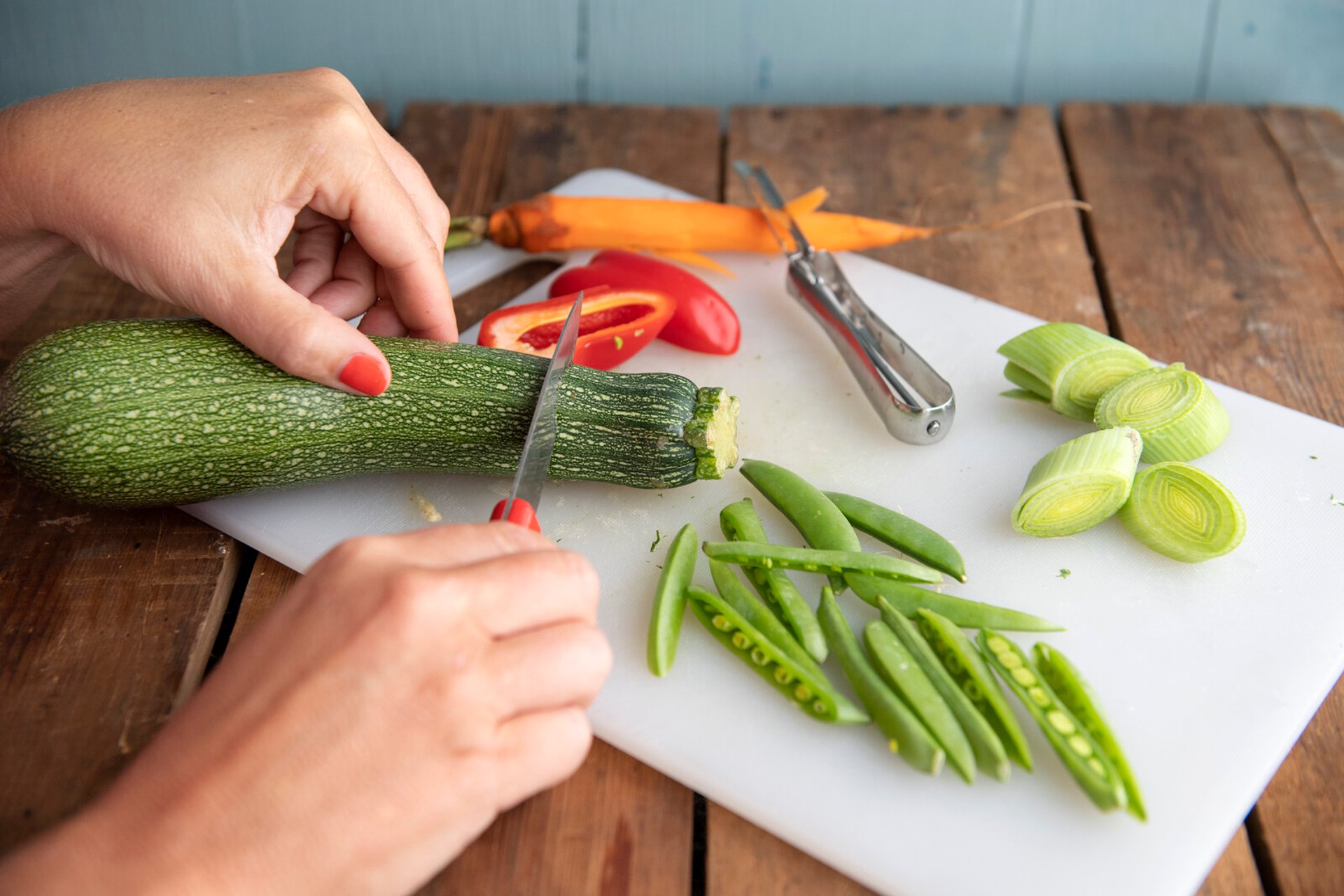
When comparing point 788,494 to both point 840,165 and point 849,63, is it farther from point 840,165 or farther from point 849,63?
point 849,63

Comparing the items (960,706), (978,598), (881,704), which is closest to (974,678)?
(960,706)

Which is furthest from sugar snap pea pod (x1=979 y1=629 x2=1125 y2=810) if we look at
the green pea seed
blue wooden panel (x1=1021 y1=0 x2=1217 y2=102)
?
blue wooden panel (x1=1021 y1=0 x2=1217 y2=102)

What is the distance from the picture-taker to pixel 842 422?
2402 mm

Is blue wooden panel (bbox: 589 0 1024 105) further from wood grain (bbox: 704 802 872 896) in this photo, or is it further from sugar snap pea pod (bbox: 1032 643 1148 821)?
wood grain (bbox: 704 802 872 896)

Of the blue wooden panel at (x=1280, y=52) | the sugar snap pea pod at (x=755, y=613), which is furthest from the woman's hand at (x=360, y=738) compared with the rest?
the blue wooden panel at (x=1280, y=52)

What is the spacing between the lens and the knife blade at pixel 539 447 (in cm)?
170

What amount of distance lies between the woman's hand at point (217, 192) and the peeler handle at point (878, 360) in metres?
1.00

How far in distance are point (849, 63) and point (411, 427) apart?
2695 mm

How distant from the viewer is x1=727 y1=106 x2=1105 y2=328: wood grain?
116 inches

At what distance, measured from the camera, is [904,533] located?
6.64 ft

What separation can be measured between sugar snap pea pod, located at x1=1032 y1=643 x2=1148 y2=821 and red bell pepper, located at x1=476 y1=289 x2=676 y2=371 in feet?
3.84

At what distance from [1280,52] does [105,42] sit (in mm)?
4371

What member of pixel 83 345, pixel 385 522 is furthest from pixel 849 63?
pixel 83 345

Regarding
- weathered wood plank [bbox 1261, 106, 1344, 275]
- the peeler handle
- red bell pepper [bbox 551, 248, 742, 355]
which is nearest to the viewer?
the peeler handle
